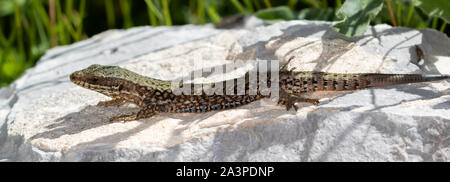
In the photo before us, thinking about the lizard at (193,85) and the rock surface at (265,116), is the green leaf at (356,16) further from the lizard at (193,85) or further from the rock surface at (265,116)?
the lizard at (193,85)

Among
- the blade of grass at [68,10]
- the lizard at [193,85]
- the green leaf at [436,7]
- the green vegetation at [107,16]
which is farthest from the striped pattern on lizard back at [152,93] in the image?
the blade of grass at [68,10]

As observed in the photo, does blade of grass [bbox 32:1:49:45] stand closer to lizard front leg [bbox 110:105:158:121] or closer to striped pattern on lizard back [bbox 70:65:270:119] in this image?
striped pattern on lizard back [bbox 70:65:270:119]

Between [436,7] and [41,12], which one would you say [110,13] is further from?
[436,7]

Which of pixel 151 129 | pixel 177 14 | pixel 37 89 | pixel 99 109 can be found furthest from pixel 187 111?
pixel 177 14

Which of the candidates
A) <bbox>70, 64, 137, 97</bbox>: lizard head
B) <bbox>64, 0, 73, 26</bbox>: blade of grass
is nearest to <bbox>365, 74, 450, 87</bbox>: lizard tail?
<bbox>70, 64, 137, 97</bbox>: lizard head
